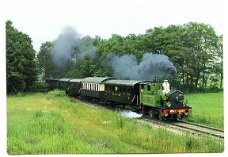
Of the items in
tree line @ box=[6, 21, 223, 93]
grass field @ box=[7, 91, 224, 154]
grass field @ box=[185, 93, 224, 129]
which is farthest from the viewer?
grass field @ box=[185, 93, 224, 129]

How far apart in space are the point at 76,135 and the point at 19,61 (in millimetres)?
2139

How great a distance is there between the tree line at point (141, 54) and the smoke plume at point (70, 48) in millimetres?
47

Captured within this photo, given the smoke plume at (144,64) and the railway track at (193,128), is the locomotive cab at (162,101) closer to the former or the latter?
the railway track at (193,128)

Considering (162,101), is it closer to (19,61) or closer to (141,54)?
(141,54)

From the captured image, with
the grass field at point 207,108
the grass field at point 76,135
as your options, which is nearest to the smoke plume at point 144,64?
the grass field at point 207,108

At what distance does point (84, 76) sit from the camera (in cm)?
1246

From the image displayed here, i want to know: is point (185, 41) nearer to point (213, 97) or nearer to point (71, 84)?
point (213, 97)

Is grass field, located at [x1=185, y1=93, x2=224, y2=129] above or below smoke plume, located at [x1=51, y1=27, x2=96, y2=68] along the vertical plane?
below

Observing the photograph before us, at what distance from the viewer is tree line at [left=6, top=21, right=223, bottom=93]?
1183 centimetres

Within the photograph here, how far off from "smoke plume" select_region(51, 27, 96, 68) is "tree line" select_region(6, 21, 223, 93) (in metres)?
0.05

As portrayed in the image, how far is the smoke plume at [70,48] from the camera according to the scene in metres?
11.9

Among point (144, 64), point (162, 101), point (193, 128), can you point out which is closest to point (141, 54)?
point (144, 64)

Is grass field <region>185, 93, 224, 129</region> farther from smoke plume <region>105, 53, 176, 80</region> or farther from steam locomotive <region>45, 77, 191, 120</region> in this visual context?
smoke plume <region>105, 53, 176, 80</region>

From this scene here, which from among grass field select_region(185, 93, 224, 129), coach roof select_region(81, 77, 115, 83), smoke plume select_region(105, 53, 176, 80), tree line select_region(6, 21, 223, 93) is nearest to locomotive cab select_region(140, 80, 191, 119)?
grass field select_region(185, 93, 224, 129)
